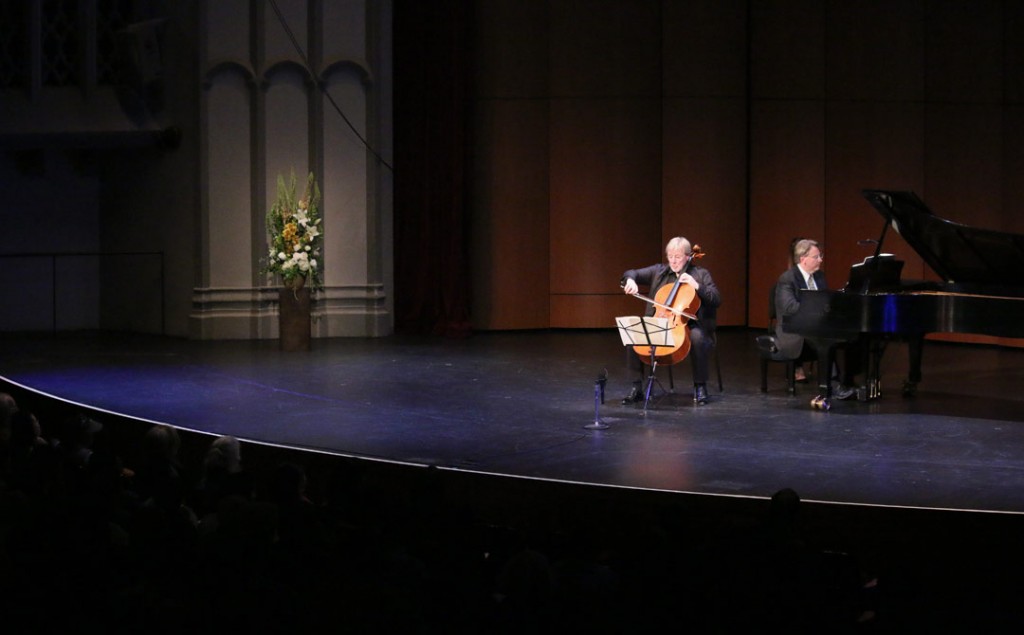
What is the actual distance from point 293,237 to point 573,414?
425 cm

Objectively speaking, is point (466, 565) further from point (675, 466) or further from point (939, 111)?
point (939, 111)

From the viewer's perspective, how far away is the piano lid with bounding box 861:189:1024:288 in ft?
24.1

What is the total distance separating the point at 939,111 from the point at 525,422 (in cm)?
711

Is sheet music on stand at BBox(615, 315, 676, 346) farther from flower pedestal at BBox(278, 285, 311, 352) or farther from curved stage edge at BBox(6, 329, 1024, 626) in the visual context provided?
flower pedestal at BBox(278, 285, 311, 352)

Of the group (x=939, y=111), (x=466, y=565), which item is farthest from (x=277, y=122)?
(x=466, y=565)

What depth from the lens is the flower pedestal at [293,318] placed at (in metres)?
10.7

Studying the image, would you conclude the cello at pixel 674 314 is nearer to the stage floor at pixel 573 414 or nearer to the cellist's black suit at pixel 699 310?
the cellist's black suit at pixel 699 310

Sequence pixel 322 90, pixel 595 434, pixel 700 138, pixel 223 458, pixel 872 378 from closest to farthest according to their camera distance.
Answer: pixel 223 458 → pixel 595 434 → pixel 872 378 → pixel 322 90 → pixel 700 138

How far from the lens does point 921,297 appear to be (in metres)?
7.28

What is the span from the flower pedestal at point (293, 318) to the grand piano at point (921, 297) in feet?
14.6

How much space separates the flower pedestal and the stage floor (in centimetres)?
21

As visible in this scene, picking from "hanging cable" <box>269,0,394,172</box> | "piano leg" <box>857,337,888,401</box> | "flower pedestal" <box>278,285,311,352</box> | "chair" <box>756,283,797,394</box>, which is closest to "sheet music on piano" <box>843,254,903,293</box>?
"piano leg" <box>857,337,888,401</box>

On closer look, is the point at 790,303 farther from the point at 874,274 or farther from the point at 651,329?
the point at 651,329

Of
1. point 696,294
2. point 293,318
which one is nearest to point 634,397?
point 696,294
